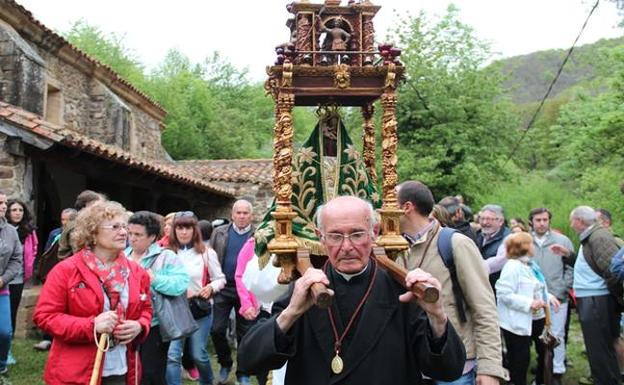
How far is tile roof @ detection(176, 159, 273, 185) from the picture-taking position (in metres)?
18.8

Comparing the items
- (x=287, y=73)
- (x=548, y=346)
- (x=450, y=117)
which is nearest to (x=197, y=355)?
(x=287, y=73)

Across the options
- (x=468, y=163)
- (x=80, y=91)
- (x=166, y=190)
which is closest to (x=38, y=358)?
(x=166, y=190)

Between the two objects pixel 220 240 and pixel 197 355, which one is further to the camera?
pixel 220 240

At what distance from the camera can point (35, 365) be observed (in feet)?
21.8

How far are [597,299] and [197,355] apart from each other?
159 inches

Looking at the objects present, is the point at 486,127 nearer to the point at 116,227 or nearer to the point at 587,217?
the point at 587,217

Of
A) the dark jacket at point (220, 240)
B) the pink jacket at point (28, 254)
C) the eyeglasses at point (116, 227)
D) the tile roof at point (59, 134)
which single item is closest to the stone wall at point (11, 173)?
the tile roof at point (59, 134)

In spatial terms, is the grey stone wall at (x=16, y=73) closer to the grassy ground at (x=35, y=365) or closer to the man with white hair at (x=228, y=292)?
the grassy ground at (x=35, y=365)

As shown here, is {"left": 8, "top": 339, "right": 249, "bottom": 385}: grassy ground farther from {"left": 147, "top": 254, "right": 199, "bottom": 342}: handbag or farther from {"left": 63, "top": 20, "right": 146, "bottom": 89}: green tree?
{"left": 63, "top": 20, "right": 146, "bottom": 89}: green tree

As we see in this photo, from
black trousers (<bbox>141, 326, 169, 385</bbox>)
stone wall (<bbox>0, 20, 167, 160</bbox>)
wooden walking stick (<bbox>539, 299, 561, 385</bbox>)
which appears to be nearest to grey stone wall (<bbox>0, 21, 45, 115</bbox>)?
stone wall (<bbox>0, 20, 167, 160</bbox>)

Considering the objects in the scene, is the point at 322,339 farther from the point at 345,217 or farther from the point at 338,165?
the point at 338,165

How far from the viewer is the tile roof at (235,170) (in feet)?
61.5

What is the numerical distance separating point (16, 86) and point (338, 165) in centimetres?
858

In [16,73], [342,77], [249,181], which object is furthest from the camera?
[249,181]
